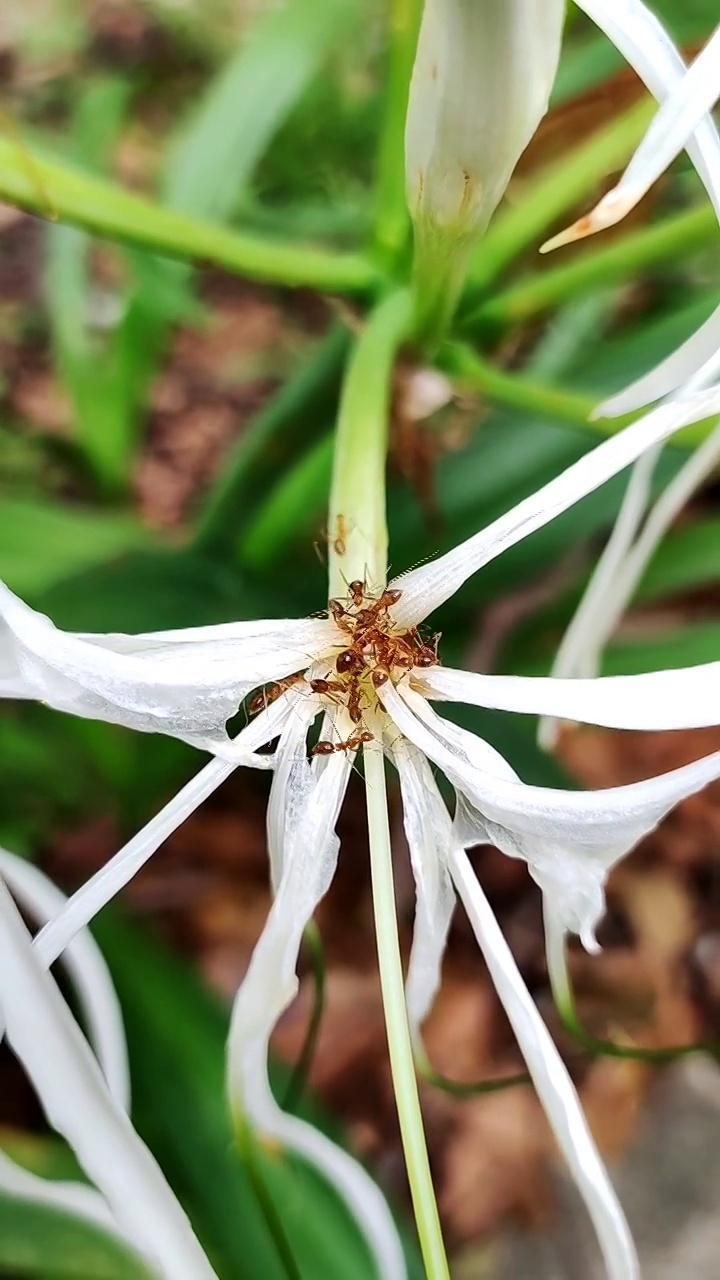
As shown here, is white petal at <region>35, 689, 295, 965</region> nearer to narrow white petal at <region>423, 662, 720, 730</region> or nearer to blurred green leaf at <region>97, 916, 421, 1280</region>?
narrow white petal at <region>423, 662, 720, 730</region>

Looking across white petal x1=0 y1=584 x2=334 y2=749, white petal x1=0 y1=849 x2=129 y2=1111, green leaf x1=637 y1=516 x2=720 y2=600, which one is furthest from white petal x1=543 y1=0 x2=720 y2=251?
green leaf x1=637 y1=516 x2=720 y2=600

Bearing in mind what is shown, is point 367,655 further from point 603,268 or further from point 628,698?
point 603,268

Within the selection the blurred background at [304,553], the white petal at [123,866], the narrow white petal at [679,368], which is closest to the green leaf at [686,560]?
the blurred background at [304,553]

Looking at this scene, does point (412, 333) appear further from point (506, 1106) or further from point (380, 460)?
point (506, 1106)

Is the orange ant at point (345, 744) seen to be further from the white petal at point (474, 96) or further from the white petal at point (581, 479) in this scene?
the white petal at point (474, 96)

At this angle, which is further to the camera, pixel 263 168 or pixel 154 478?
pixel 154 478

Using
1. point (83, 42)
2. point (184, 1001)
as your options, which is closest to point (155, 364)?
point (83, 42)
